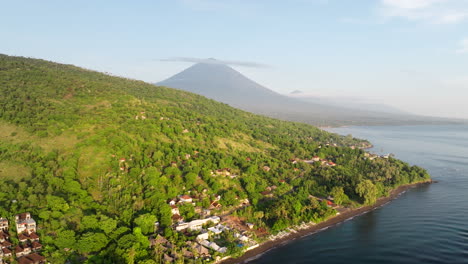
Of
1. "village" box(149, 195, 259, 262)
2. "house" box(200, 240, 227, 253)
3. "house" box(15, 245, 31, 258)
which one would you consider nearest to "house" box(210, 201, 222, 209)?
"village" box(149, 195, 259, 262)

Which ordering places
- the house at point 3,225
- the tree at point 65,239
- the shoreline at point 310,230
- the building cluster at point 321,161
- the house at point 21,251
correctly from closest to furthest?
the house at point 21,251, the tree at point 65,239, the house at point 3,225, the shoreline at point 310,230, the building cluster at point 321,161

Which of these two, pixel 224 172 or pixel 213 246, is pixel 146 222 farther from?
pixel 224 172

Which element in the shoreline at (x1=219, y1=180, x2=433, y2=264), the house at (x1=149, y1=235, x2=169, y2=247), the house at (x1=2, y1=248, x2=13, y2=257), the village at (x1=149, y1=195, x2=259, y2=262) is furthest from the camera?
the shoreline at (x1=219, y1=180, x2=433, y2=264)

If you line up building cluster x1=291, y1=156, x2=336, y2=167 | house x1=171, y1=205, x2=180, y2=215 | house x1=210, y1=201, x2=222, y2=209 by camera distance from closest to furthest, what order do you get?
house x1=171, y1=205, x2=180, y2=215 → house x1=210, y1=201, x2=222, y2=209 → building cluster x1=291, y1=156, x2=336, y2=167

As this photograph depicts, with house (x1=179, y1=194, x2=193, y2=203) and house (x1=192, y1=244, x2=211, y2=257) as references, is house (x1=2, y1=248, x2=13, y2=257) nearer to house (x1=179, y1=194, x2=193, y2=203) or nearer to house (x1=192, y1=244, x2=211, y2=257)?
house (x1=192, y1=244, x2=211, y2=257)

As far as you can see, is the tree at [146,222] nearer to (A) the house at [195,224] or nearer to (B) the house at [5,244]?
(A) the house at [195,224]

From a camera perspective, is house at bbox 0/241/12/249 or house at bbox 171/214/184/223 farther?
house at bbox 171/214/184/223

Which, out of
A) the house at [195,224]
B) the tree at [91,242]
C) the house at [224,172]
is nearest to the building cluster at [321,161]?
the house at [224,172]
